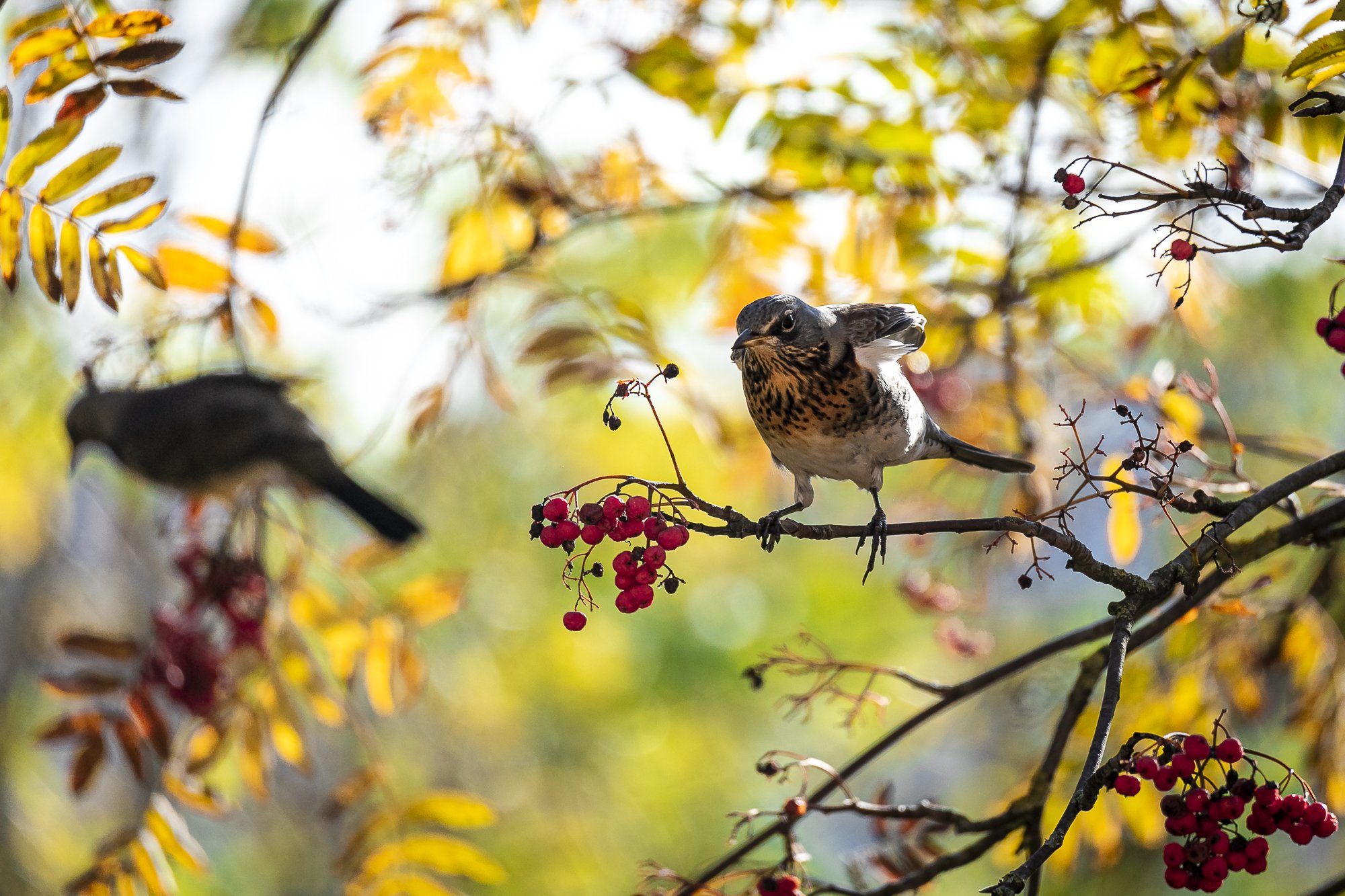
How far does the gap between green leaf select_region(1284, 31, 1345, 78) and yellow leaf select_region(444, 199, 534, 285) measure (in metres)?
1.88

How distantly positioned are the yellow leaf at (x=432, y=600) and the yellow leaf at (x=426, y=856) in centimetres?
50

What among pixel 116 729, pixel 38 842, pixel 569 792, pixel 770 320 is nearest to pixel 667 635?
pixel 569 792

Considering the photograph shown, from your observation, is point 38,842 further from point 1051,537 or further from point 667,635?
point 1051,537

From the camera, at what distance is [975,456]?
7.90 feet

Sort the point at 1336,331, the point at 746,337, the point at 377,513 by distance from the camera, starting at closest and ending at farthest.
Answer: the point at 1336,331 < the point at 746,337 < the point at 377,513

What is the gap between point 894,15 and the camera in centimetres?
273

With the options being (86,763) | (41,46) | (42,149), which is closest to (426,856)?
(86,763)

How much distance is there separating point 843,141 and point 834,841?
10.3 m

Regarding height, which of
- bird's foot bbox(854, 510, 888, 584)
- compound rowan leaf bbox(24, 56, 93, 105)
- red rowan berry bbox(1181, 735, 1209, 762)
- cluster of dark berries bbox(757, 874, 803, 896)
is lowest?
cluster of dark berries bbox(757, 874, 803, 896)

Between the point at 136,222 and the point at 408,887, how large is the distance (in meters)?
1.53

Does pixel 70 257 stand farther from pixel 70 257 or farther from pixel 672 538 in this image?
pixel 672 538

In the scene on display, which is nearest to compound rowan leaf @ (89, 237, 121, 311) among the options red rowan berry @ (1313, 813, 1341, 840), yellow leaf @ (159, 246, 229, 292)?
yellow leaf @ (159, 246, 229, 292)

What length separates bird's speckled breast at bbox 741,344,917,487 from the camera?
208 cm

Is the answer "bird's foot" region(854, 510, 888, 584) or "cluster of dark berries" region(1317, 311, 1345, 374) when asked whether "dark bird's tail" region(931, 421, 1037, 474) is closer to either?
"bird's foot" region(854, 510, 888, 584)
